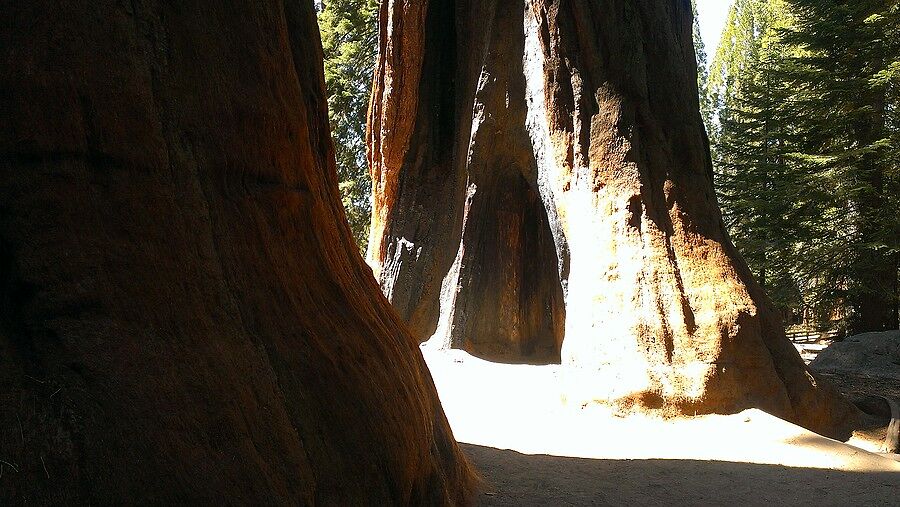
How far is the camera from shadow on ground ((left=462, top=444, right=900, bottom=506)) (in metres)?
4.21

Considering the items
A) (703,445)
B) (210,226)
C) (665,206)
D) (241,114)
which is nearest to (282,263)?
(210,226)

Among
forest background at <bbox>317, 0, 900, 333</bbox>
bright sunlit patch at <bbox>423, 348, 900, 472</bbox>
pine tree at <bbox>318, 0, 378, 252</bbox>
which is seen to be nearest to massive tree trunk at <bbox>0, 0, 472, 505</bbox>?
bright sunlit patch at <bbox>423, 348, 900, 472</bbox>

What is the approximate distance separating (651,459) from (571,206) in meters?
3.26

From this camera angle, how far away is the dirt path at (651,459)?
14.3 feet

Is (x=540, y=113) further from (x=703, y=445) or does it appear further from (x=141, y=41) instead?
(x=141, y=41)

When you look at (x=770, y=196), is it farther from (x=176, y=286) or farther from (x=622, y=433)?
(x=176, y=286)

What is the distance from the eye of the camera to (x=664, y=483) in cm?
464

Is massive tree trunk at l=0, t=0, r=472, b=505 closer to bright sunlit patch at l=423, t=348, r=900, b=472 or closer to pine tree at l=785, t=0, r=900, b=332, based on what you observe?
bright sunlit patch at l=423, t=348, r=900, b=472

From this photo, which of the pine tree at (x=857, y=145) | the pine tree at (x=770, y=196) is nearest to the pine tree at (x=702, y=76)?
the pine tree at (x=770, y=196)

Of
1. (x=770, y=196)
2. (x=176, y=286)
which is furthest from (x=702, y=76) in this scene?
(x=176, y=286)

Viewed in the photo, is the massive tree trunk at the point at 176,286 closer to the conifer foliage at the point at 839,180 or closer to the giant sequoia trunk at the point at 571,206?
the giant sequoia trunk at the point at 571,206

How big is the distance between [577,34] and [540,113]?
Answer: 991mm

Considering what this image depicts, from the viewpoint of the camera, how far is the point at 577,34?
25.9 ft

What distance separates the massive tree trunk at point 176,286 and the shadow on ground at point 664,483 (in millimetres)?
1160
